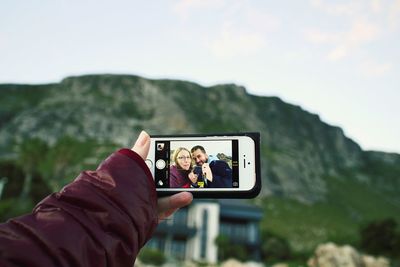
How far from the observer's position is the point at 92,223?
4.91 feet

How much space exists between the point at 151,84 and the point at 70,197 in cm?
18139

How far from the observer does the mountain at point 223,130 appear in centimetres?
12644

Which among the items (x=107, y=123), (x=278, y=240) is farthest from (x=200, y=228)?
(x=107, y=123)

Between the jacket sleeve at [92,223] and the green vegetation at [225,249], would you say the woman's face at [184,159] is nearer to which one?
the jacket sleeve at [92,223]

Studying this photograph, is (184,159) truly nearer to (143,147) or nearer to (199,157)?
(199,157)

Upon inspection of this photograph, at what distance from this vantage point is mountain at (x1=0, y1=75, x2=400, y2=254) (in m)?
126

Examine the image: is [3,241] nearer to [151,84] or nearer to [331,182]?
[331,182]

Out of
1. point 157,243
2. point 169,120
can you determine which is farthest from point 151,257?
point 169,120

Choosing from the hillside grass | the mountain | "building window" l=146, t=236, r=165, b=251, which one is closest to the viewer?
"building window" l=146, t=236, r=165, b=251

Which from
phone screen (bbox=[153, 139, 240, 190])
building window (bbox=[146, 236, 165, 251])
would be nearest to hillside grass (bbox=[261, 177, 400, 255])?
building window (bbox=[146, 236, 165, 251])

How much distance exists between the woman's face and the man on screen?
0.04 metres

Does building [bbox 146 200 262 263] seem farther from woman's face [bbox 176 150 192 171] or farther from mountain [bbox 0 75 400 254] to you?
woman's face [bbox 176 150 192 171]

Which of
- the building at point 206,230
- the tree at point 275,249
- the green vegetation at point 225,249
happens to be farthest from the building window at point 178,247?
the tree at point 275,249

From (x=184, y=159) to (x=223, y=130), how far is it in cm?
16018
